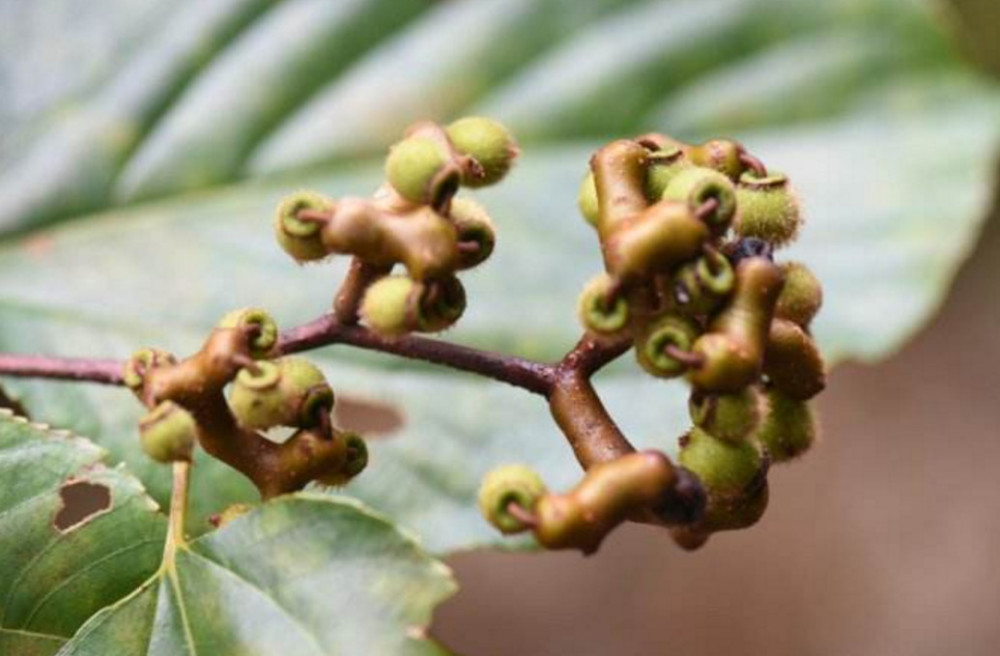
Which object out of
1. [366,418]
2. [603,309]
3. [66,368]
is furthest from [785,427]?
[366,418]

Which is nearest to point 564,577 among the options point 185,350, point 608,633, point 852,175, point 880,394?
point 608,633

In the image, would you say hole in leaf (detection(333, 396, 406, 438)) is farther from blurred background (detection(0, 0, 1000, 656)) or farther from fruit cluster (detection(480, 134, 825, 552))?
fruit cluster (detection(480, 134, 825, 552))

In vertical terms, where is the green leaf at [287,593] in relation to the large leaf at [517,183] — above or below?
below

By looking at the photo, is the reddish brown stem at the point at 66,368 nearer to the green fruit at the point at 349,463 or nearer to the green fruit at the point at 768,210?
the green fruit at the point at 349,463

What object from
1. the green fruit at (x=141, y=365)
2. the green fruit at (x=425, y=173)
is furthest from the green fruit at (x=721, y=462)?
the green fruit at (x=141, y=365)

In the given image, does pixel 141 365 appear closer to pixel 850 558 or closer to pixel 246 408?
pixel 246 408

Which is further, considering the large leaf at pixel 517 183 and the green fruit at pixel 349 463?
the large leaf at pixel 517 183

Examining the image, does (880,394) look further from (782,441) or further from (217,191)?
(782,441)
